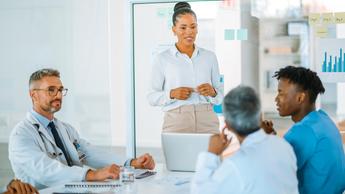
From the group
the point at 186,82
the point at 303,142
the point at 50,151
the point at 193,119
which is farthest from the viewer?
the point at 186,82

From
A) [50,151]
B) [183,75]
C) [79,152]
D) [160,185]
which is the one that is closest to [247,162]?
[160,185]

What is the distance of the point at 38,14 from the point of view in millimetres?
5617

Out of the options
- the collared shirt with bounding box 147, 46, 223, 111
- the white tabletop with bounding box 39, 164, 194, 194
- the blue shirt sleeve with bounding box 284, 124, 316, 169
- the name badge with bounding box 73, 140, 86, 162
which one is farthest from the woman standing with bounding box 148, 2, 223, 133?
the blue shirt sleeve with bounding box 284, 124, 316, 169

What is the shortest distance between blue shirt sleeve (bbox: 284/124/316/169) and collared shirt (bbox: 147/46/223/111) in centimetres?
214

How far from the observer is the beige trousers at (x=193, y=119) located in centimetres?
493

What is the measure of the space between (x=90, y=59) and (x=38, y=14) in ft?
2.19

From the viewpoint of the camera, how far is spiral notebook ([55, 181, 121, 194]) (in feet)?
9.46

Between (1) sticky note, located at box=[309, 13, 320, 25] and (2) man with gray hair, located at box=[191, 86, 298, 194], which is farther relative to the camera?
(1) sticky note, located at box=[309, 13, 320, 25]

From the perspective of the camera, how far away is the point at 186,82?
5055mm

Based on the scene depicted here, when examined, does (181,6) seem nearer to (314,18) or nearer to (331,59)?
(314,18)

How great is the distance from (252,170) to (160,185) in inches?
34.0

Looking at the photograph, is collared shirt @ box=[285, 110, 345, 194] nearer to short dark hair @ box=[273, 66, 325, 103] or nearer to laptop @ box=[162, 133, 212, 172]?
short dark hair @ box=[273, 66, 325, 103]

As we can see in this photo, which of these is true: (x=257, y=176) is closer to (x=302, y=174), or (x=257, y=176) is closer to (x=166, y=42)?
(x=302, y=174)

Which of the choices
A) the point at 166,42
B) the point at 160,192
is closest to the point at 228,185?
the point at 160,192
